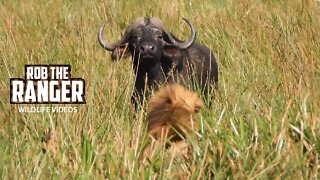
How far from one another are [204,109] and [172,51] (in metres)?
3.13

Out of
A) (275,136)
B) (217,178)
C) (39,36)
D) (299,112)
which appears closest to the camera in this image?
(217,178)

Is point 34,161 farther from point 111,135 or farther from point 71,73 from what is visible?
point 71,73

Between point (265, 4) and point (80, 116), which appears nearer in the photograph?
point (80, 116)

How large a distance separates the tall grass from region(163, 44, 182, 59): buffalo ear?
362 millimetres

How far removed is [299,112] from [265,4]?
537 cm

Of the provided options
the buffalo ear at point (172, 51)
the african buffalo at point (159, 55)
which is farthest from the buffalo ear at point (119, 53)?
the buffalo ear at point (172, 51)

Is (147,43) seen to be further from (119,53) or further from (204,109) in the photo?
(204,109)

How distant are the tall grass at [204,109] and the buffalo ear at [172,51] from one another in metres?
0.36

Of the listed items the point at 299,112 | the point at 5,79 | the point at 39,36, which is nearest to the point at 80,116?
the point at 299,112

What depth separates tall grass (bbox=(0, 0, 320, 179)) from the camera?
115 inches

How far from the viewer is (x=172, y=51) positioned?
21.6 ft

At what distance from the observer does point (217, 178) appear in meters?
2.82

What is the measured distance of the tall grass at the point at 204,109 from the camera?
2.92 meters

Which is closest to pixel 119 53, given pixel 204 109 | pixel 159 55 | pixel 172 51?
pixel 159 55
